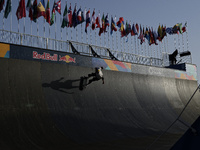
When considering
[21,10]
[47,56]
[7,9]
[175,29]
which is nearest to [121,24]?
[175,29]

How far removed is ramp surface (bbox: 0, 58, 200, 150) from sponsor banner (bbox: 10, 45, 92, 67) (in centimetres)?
33

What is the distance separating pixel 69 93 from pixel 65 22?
28.8 feet

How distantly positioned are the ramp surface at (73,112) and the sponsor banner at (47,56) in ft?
1.08

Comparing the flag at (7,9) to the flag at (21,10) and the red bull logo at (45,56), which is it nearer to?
the flag at (21,10)

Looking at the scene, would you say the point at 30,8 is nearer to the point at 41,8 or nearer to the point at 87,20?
the point at 41,8

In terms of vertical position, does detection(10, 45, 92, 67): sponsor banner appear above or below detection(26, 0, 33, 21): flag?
below

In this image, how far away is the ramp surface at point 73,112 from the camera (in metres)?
9.58

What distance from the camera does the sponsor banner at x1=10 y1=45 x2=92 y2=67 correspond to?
12281mm

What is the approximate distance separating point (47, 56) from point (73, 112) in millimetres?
3662

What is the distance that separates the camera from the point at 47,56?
44.4 ft

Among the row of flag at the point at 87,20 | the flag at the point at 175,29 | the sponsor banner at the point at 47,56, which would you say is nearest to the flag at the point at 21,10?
the row of flag at the point at 87,20

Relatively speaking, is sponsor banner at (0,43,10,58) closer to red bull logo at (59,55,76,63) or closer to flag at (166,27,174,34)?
red bull logo at (59,55,76,63)

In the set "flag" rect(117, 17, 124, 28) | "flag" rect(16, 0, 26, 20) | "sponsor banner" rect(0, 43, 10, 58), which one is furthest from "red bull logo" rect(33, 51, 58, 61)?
"flag" rect(117, 17, 124, 28)

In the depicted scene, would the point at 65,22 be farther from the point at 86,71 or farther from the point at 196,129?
the point at 196,129
